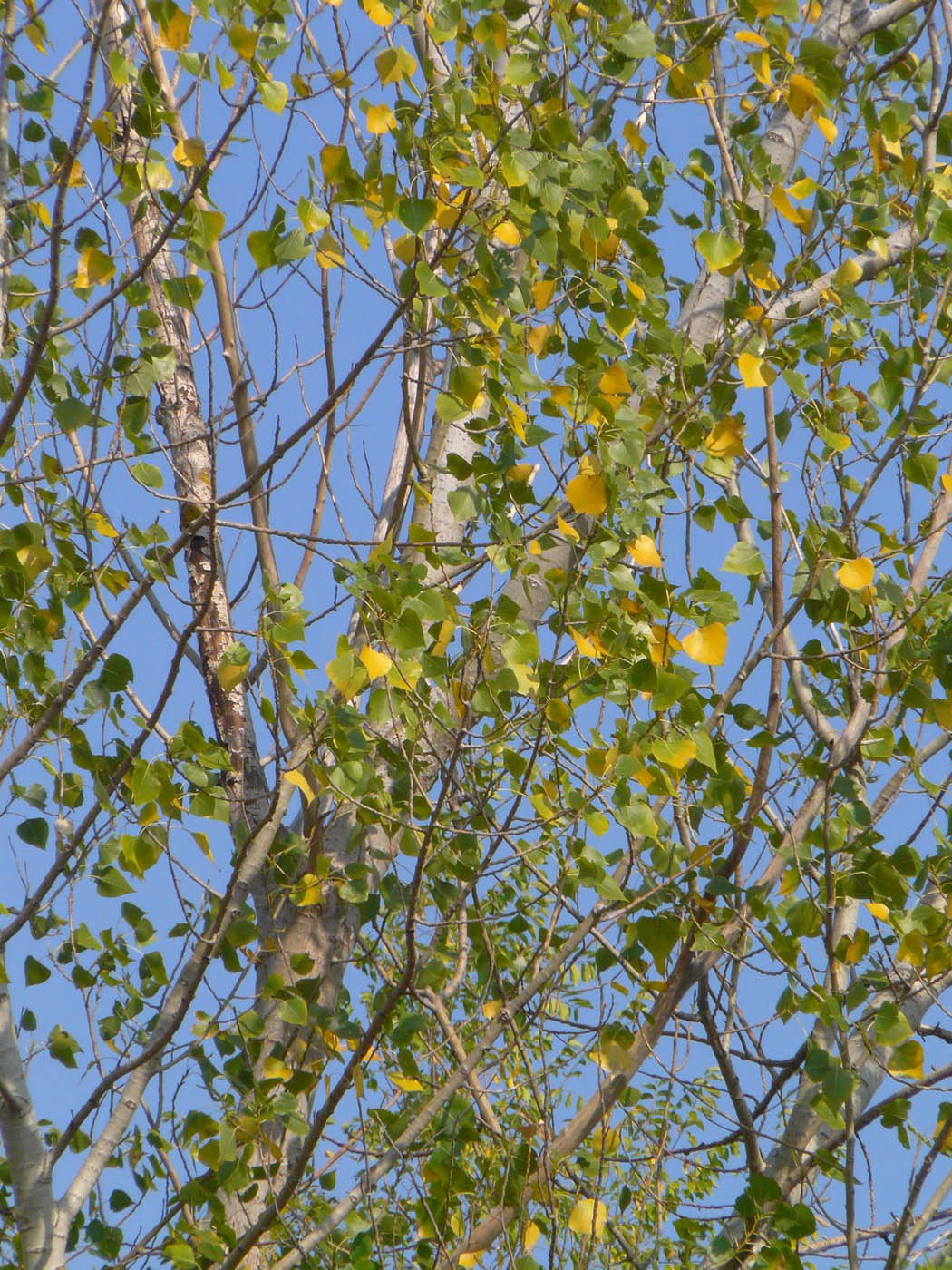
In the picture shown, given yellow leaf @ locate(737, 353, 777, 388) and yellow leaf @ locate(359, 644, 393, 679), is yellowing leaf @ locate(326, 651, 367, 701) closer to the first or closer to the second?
yellow leaf @ locate(359, 644, 393, 679)

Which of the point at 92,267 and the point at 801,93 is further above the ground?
the point at 801,93

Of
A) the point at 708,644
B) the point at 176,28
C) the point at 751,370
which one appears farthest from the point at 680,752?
the point at 176,28

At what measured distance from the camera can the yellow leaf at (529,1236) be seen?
235 cm

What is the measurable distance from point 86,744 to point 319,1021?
0.77 meters

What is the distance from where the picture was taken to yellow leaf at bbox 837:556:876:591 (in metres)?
2.23

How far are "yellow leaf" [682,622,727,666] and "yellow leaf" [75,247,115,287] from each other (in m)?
1.34

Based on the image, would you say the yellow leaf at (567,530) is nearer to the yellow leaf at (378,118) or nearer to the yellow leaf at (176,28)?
the yellow leaf at (378,118)

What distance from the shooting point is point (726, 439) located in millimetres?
2336

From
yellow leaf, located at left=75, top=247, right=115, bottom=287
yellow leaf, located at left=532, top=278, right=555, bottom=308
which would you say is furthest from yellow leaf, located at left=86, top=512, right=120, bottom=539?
yellow leaf, located at left=532, top=278, right=555, bottom=308

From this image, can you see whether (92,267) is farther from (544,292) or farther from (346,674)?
(346,674)

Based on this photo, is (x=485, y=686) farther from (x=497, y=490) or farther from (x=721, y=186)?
(x=721, y=186)

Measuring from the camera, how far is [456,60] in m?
2.45

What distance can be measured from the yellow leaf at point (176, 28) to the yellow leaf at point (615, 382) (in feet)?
3.01

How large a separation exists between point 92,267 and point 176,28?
51 centimetres
